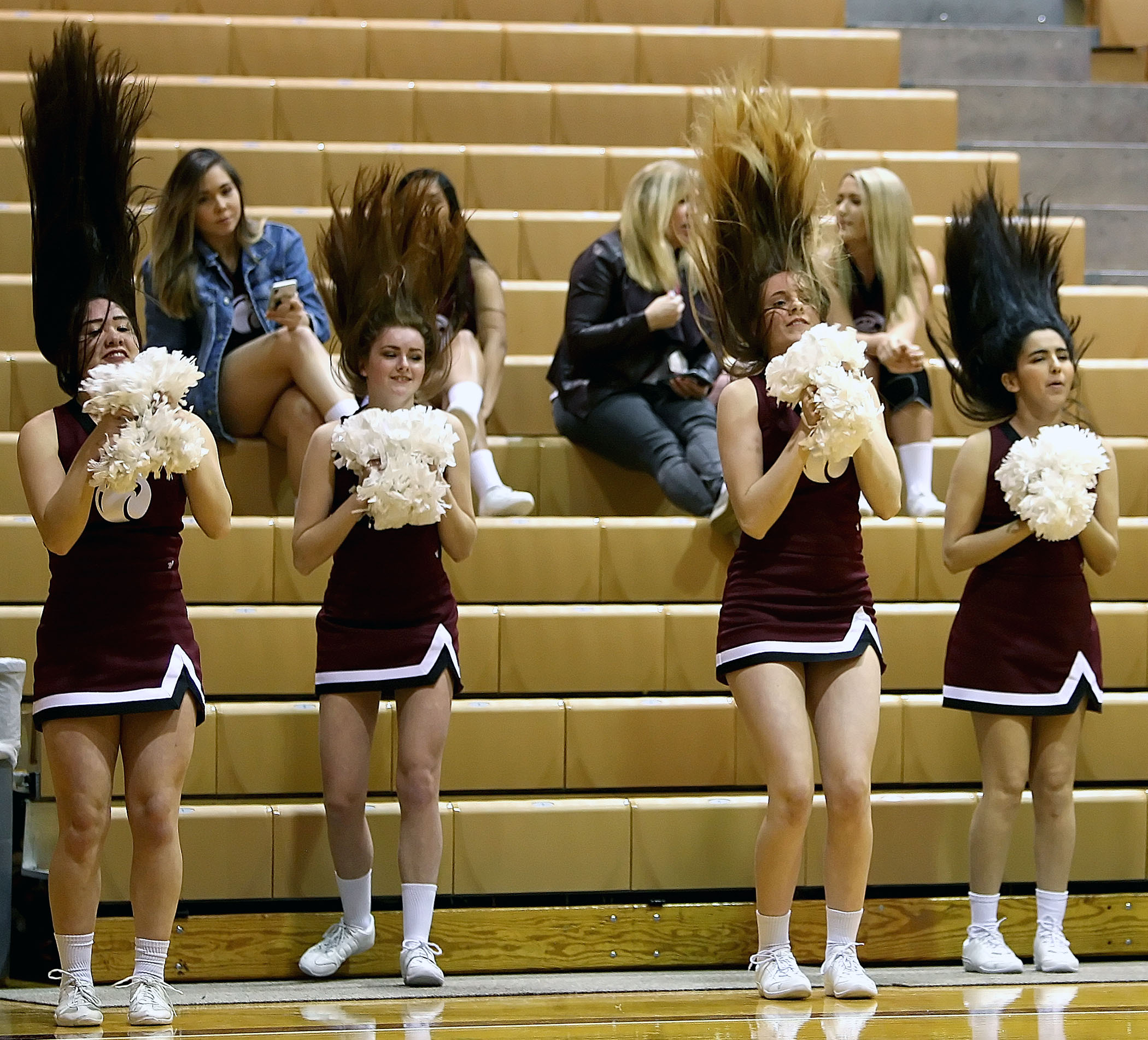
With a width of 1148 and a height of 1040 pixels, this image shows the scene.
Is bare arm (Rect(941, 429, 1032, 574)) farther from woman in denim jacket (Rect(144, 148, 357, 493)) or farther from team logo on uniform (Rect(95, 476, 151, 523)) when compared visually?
team logo on uniform (Rect(95, 476, 151, 523))

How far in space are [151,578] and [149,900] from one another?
0.59 meters

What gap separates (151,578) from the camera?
9.60 ft

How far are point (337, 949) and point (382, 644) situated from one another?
0.66 metres

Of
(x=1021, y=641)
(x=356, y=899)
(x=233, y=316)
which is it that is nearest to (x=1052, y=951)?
(x=1021, y=641)

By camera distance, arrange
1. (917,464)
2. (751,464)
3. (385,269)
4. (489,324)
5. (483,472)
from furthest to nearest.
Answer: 1. (489,324)
2. (917,464)
3. (483,472)
4. (385,269)
5. (751,464)

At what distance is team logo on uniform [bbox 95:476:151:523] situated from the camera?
288cm

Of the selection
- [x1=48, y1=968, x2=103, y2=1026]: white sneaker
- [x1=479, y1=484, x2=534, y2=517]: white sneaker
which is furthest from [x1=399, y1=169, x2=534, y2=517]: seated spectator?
[x1=48, y1=968, x2=103, y2=1026]: white sneaker

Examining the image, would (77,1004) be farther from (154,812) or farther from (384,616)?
(384,616)

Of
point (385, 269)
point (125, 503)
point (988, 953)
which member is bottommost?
point (988, 953)

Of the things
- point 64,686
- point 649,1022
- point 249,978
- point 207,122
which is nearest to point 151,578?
point 64,686

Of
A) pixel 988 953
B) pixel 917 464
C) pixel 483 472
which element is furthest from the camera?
pixel 917 464

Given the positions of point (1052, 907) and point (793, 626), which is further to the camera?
point (1052, 907)

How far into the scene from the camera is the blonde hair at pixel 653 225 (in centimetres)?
438

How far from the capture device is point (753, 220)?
3260 mm
